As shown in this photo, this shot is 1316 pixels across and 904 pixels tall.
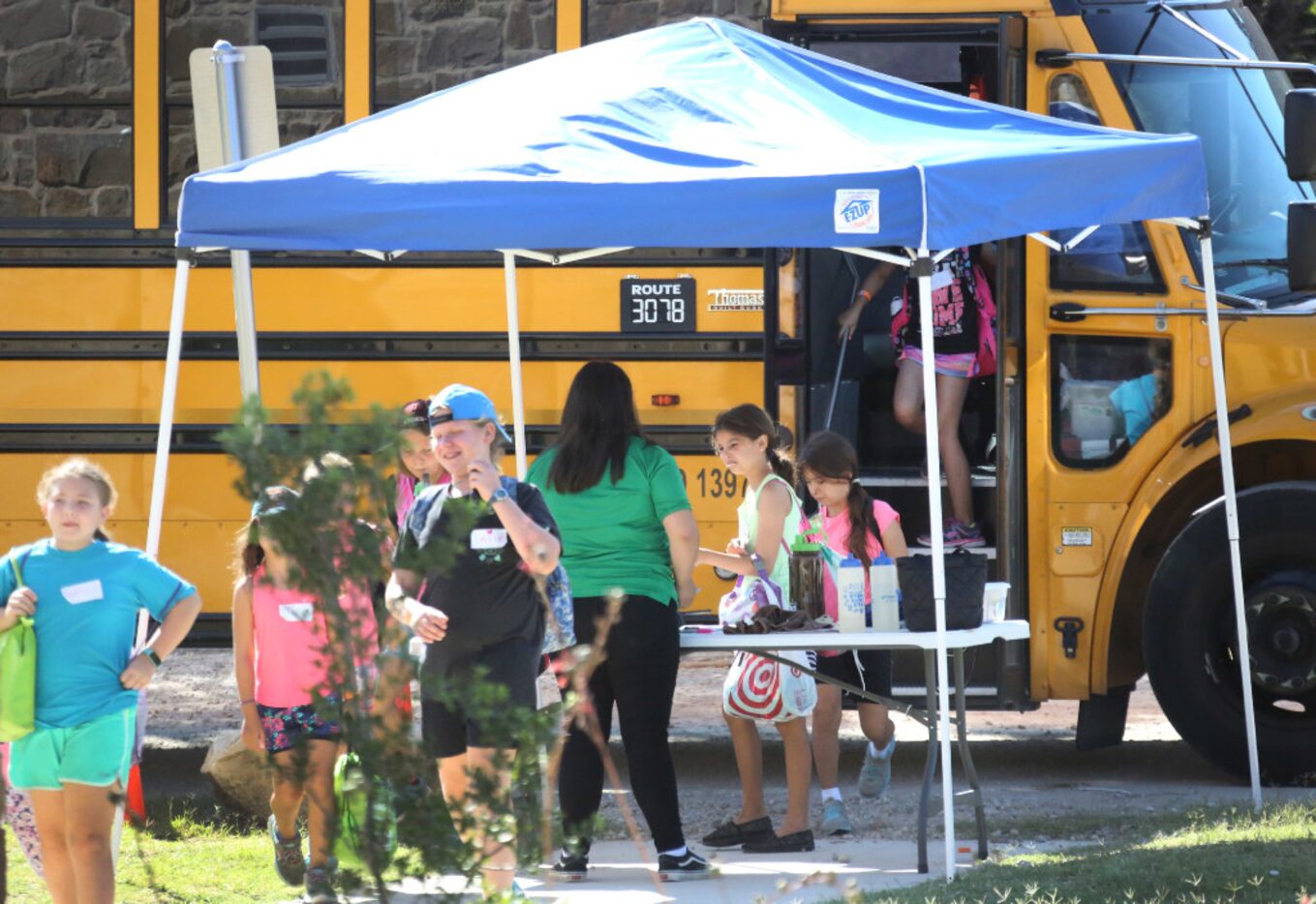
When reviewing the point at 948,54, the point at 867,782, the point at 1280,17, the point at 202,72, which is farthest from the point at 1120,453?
the point at 1280,17

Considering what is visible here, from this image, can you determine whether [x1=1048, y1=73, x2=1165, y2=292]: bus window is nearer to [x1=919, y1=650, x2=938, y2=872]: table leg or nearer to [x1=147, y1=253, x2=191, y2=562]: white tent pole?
[x1=919, y1=650, x2=938, y2=872]: table leg

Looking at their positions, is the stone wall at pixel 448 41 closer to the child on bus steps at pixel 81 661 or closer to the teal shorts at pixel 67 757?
the child on bus steps at pixel 81 661

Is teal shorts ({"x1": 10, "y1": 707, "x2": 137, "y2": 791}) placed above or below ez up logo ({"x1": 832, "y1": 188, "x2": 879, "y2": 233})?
below

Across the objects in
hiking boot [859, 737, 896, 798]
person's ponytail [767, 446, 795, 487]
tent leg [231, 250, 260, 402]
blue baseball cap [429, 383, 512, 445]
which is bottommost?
hiking boot [859, 737, 896, 798]

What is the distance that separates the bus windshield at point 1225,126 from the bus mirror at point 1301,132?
90cm

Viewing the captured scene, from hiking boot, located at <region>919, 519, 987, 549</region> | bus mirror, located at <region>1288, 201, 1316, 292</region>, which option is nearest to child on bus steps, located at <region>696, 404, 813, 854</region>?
hiking boot, located at <region>919, 519, 987, 549</region>

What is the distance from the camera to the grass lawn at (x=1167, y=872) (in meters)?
4.49

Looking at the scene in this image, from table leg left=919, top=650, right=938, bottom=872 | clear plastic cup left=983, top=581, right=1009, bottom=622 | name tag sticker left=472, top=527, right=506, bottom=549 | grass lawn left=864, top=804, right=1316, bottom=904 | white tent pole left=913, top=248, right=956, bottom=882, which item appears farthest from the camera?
clear plastic cup left=983, top=581, right=1009, bottom=622

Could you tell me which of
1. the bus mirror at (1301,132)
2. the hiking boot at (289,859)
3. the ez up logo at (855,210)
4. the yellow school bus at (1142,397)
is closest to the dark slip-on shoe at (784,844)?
the yellow school bus at (1142,397)

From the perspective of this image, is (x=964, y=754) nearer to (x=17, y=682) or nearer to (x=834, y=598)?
(x=834, y=598)

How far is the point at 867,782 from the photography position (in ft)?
20.0

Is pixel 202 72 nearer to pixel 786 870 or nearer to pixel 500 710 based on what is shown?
pixel 786 870

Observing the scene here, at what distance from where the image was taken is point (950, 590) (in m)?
5.19

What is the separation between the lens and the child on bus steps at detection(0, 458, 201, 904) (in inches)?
168
